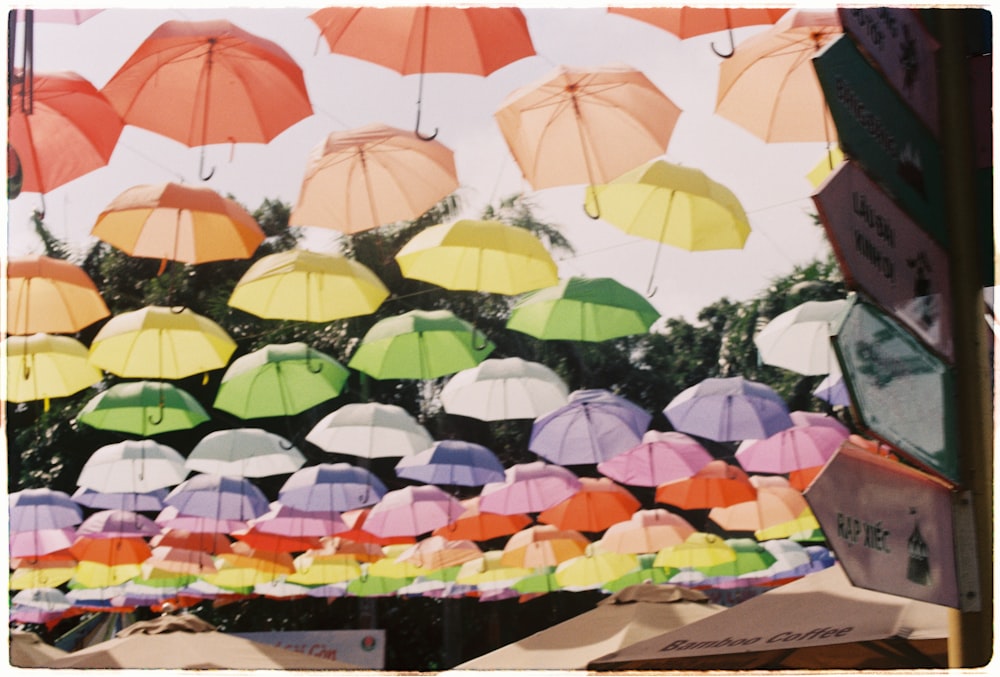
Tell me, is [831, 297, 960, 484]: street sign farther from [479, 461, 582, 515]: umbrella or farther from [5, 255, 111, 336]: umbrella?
[479, 461, 582, 515]: umbrella

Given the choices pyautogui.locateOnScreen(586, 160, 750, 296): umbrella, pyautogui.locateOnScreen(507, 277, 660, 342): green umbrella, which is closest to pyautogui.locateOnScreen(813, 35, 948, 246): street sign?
pyautogui.locateOnScreen(586, 160, 750, 296): umbrella

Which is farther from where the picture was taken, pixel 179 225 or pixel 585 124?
pixel 179 225

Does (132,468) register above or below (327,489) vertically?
above

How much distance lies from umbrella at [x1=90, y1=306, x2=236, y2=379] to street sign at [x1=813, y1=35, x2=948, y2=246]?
16.9 feet

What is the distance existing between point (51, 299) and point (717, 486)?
5866mm

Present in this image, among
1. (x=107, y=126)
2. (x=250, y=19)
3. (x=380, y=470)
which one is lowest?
(x=380, y=470)

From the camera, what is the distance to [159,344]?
6457 mm

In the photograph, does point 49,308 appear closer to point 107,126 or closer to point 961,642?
point 107,126

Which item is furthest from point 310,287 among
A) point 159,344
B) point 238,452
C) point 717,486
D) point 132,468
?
point 717,486

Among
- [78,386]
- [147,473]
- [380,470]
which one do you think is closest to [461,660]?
[380,470]

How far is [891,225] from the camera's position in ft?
6.25

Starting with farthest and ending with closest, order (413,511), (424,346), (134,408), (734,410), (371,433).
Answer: (413,511), (371,433), (734,410), (134,408), (424,346)

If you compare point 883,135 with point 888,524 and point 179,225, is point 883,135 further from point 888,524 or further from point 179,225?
point 179,225

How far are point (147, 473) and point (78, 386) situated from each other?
1697 mm
